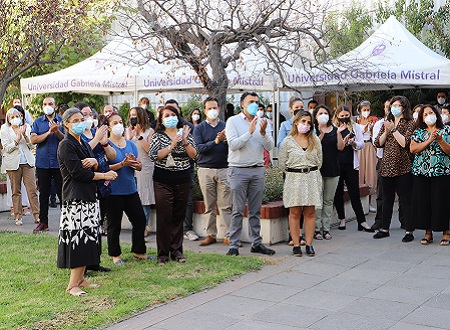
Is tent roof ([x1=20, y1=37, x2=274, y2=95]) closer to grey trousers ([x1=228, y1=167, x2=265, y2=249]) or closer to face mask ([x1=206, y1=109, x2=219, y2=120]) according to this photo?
face mask ([x1=206, y1=109, x2=219, y2=120])

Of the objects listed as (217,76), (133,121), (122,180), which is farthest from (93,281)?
(217,76)

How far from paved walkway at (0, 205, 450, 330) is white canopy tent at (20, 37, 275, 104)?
561cm

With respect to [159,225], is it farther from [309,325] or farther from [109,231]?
[309,325]

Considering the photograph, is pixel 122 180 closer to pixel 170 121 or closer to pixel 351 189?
pixel 170 121

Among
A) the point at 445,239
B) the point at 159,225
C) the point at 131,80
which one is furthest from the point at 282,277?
the point at 131,80

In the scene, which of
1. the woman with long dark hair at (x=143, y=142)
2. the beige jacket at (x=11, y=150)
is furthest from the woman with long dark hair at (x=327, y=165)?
the beige jacket at (x=11, y=150)

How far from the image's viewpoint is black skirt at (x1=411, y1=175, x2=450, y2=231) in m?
9.59

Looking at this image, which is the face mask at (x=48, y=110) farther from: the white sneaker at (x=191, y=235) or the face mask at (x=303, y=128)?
the face mask at (x=303, y=128)

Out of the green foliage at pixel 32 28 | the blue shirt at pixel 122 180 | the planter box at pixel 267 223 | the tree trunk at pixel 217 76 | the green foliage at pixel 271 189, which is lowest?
the planter box at pixel 267 223

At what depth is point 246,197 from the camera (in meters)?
8.91

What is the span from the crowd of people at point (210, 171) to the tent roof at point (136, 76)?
9.84ft

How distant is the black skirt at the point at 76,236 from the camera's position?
22.9 feet

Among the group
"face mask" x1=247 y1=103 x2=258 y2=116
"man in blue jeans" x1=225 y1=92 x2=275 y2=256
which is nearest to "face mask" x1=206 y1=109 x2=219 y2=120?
"man in blue jeans" x1=225 y1=92 x2=275 y2=256

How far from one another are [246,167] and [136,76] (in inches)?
262
